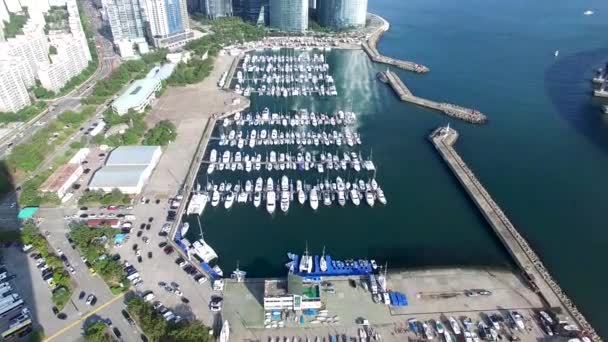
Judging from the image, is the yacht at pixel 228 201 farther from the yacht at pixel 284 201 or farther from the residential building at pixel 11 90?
the residential building at pixel 11 90

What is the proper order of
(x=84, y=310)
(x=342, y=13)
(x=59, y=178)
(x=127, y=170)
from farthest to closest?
(x=342, y=13) → (x=127, y=170) → (x=59, y=178) → (x=84, y=310)

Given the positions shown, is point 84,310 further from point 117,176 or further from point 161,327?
point 117,176

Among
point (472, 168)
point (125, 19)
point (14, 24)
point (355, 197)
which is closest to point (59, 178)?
point (355, 197)

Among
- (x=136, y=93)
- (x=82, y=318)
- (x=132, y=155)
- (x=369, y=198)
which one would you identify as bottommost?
(x=82, y=318)

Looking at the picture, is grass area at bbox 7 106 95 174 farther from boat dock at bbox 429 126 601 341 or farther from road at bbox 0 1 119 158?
boat dock at bbox 429 126 601 341

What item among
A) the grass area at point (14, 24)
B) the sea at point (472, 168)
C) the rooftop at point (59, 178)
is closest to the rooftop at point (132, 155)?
the rooftop at point (59, 178)

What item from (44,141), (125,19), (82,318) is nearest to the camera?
(82,318)

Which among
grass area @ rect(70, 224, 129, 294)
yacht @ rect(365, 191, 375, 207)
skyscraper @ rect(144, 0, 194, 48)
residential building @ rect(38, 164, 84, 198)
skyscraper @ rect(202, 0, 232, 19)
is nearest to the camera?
grass area @ rect(70, 224, 129, 294)

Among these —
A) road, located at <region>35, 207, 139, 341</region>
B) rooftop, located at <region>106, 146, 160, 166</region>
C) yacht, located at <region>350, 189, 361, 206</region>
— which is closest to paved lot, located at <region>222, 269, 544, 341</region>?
road, located at <region>35, 207, 139, 341</region>
